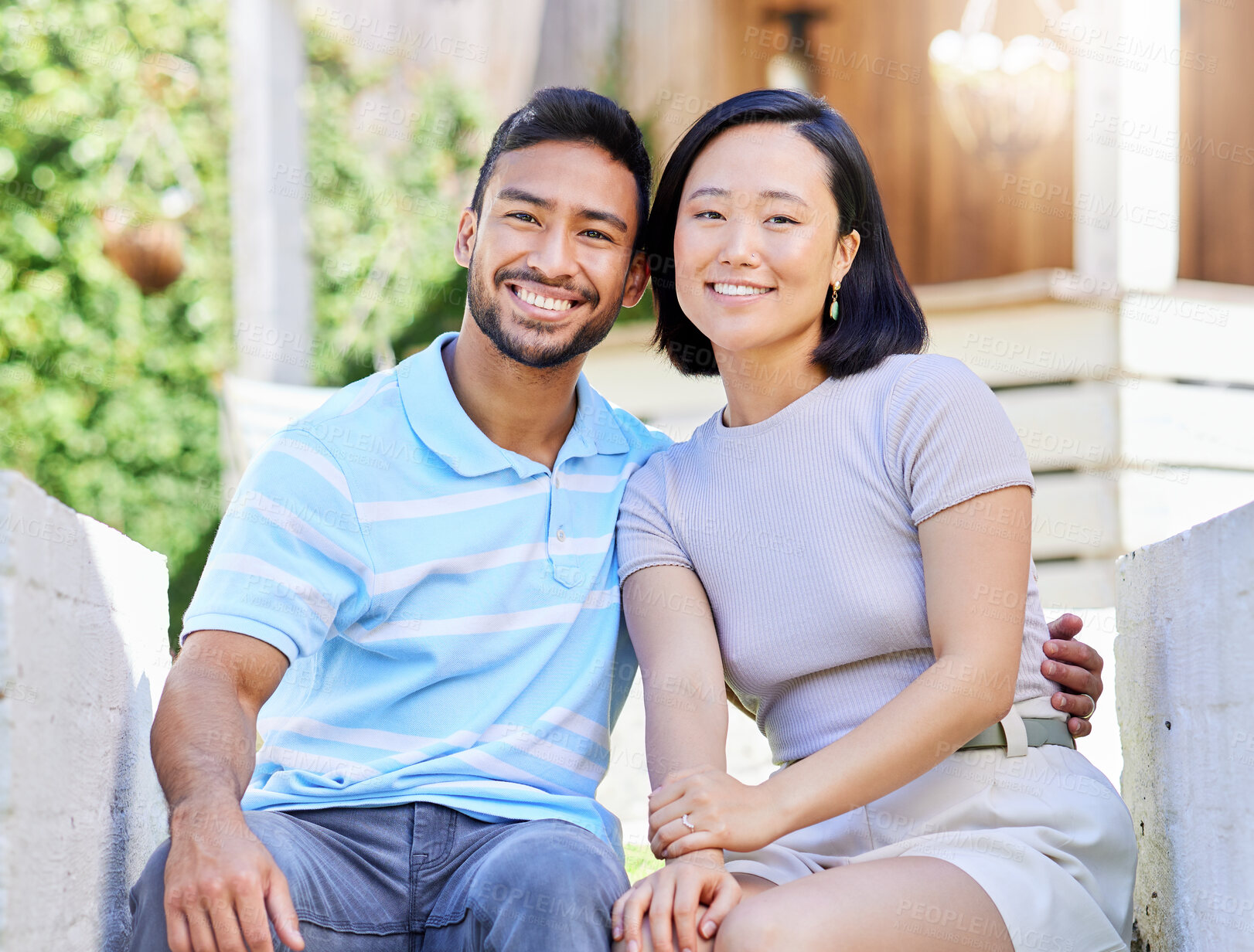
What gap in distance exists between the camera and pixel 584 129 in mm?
2291

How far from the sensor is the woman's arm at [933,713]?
5.55 ft

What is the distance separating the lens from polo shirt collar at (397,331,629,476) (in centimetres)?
209

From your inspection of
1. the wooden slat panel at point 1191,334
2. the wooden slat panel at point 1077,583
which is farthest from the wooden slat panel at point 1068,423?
the wooden slat panel at point 1077,583

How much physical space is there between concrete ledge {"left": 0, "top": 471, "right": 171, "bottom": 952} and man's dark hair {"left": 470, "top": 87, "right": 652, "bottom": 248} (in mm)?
978

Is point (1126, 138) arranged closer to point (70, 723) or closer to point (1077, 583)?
point (1077, 583)

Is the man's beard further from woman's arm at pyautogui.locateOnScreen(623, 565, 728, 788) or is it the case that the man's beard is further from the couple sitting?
woman's arm at pyautogui.locateOnScreen(623, 565, 728, 788)

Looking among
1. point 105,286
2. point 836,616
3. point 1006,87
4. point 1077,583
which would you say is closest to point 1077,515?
point 1077,583

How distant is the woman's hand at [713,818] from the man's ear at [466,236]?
43.7 inches

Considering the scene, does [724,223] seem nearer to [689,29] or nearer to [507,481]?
[507,481]

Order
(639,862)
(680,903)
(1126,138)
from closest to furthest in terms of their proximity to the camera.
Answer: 1. (680,903)
2. (639,862)
3. (1126,138)

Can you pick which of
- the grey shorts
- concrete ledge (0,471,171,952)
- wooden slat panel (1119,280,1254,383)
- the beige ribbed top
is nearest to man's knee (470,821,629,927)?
the grey shorts

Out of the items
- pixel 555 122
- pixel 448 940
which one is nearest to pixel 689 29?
pixel 555 122

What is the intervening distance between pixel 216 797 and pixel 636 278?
1.18 metres

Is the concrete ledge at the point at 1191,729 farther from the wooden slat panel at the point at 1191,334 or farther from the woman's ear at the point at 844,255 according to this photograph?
the wooden slat panel at the point at 1191,334
